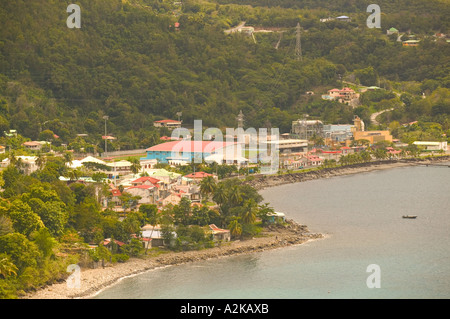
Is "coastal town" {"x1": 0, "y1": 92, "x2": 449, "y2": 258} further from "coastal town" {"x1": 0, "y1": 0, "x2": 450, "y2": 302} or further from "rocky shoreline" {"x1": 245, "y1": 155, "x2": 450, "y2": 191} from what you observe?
"rocky shoreline" {"x1": 245, "y1": 155, "x2": 450, "y2": 191}

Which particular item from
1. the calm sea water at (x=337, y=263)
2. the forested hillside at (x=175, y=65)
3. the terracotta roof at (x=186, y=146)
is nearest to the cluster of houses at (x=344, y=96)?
the forested hillside at (x=175, y=65)

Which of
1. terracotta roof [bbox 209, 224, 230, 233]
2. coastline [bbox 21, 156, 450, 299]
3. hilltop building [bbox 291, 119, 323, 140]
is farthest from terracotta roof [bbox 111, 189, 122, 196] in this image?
hilltop building [bbox 291, 119, 323, 140]

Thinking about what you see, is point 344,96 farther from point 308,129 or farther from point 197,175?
point 197,175

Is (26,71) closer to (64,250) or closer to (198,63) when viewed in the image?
(198,63)

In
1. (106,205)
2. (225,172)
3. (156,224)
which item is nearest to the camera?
(156,224)

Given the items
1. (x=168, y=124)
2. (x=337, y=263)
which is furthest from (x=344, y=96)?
(x=337, y=263)
